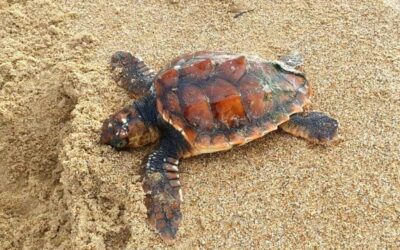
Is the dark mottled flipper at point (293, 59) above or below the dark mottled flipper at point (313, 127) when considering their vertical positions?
above

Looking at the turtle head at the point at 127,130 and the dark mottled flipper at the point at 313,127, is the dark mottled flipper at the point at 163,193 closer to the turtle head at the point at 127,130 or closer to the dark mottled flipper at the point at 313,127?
the turtle head at the point at 127,130

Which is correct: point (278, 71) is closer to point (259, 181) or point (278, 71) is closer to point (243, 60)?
point (243, 60)

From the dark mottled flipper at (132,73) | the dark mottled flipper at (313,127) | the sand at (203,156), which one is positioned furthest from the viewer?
the dark mottled flipper at (132,73)

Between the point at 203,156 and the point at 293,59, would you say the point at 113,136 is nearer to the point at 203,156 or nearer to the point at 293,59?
the point at 203,156

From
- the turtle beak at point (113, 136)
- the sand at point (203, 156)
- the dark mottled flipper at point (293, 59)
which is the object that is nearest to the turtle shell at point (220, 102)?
the sand at point (203, 156)

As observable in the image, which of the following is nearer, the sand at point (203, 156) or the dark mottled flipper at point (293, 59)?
the sand at point (203, 156)

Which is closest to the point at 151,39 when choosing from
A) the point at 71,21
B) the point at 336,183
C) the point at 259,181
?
the point at 71,21

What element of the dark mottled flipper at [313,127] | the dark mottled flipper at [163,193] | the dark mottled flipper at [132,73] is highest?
the dark mottled flipper at [132,73]

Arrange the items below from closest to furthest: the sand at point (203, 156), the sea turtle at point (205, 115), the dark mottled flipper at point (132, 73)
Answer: the sand at point (203, 156), the sea turtle at point (205, 115), the dark mottled flipper at point (132, 73)
